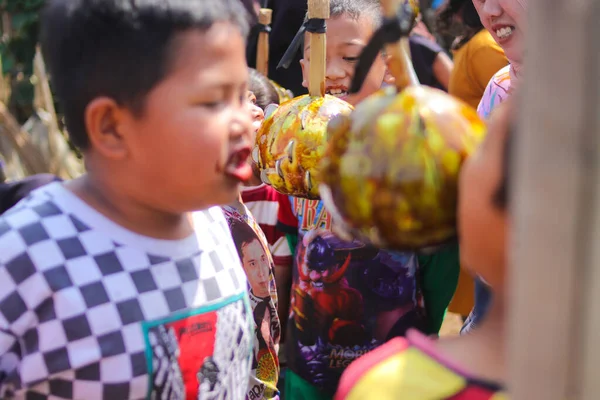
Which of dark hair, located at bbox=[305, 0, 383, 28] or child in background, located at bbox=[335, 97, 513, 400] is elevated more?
dark hair, located at bbox=[305, 0, 383, 28]

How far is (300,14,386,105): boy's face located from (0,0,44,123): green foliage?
3.76m

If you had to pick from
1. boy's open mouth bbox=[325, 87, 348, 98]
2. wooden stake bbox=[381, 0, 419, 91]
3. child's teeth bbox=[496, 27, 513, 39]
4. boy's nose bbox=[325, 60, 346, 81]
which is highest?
wooden stake bbox=[381, 0, 419, 91]

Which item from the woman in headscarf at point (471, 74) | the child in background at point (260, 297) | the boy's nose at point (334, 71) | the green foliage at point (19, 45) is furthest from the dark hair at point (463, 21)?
the green foliage at point (19, 45)

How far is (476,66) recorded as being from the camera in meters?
3.09

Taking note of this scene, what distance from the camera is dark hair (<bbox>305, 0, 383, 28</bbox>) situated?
224cm

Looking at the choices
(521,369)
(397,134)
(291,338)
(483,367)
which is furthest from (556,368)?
(291,338)

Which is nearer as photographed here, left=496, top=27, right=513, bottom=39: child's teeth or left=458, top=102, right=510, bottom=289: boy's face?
left=458, top=102, right=510, bottom=289: boy's face

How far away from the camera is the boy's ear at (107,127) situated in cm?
114

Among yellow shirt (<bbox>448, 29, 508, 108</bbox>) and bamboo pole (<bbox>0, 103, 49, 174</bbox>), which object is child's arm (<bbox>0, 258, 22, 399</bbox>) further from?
bamboo pole (<bbox>0, 103, 49, 174</bbox>)

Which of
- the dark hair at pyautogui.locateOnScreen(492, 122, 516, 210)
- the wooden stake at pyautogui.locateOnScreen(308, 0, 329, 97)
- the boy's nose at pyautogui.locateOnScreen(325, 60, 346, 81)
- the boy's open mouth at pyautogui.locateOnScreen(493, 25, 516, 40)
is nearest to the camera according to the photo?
the dark hair at pyautogui.locateOnScreen(492, 122, 516, 210)

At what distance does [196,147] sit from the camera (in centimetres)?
111

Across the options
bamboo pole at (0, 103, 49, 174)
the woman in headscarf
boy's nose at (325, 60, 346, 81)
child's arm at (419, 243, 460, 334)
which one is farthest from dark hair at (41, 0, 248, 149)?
bamboo pole at (0, 103, 49, 174)

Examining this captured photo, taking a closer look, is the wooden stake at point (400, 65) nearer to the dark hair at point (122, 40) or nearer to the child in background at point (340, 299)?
the dark hair at point (122, 40)

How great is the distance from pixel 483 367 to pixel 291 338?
4.18ft
